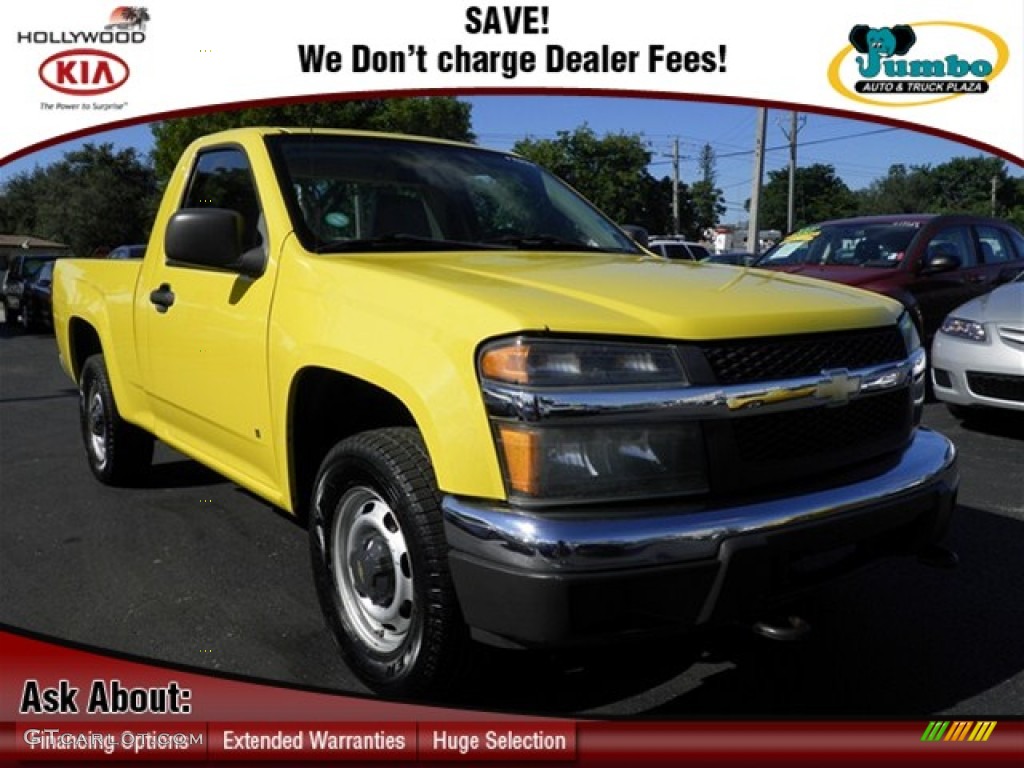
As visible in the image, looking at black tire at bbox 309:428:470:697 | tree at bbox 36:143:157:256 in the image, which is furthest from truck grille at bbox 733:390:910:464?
tree at bbox 36:143:157:256

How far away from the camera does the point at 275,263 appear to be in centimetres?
293

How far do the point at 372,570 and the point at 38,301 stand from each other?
1544cm

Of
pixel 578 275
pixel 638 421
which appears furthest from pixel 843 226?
pixel 638 421

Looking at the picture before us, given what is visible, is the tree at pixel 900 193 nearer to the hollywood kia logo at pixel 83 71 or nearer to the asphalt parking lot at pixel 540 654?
the asphalt parking lot at pixel 540 654

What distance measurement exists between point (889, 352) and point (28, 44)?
3.08 metres

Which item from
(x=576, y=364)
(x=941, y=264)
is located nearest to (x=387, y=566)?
(x=576, y=364)

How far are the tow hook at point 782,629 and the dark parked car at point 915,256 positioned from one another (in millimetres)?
5220

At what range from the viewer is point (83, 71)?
3.08 m

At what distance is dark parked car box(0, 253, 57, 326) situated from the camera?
53.7 ft

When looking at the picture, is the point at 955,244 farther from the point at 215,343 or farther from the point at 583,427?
the point at 583,427

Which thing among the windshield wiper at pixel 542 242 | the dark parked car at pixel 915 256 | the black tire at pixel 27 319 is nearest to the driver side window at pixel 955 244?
the dark parked car at pixel 915 256

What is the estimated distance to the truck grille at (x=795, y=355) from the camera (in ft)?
7.04

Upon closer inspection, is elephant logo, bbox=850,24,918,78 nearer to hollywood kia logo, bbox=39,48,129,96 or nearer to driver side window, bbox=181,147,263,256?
driver side window, bbox=181,147,263,256

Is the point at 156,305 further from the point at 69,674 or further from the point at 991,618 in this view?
the point at 991,618
